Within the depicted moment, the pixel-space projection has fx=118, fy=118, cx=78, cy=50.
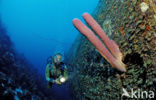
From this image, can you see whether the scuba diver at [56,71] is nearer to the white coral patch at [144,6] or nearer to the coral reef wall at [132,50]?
the coral reef wall at [132,50]

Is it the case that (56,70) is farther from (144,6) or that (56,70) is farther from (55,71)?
(144,6)

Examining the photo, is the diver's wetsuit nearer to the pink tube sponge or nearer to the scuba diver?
the scuba diver

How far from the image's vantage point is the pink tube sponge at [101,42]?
185 cm

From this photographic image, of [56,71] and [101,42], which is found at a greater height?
[56,71]

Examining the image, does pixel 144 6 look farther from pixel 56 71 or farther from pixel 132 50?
pixel 56 71

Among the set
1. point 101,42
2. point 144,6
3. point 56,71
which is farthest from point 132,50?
point 56,71

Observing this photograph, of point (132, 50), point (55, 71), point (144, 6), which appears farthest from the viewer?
point (55, 71)

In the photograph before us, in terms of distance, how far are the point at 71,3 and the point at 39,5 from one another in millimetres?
29279

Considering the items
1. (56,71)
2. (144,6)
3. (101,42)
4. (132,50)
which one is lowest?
(132,50)

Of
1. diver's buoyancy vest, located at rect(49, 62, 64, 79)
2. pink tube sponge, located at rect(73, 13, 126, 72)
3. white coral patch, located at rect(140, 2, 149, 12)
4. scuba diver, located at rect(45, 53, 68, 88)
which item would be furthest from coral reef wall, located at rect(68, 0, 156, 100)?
diver's buoyancy vest, located at rect(49, 62, 64, 79)

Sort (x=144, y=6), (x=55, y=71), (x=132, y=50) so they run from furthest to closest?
(x=55, y=71)
(x=132, y=50)
(x=144, y=6)

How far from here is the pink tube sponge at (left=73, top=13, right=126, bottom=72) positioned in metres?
1.85

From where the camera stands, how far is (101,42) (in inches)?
78.3

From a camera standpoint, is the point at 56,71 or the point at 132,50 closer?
the point at 132,50
